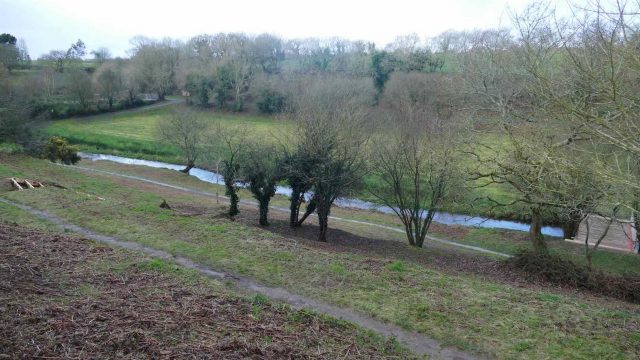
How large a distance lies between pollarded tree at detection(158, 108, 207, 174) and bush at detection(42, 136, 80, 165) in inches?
308

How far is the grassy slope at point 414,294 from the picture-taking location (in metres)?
7.91

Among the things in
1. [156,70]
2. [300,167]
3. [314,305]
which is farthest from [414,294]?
[156,70]

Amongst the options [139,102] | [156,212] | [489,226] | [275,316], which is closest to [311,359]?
[275,316]

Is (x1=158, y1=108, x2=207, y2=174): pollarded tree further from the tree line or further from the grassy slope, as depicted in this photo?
the grassy slope

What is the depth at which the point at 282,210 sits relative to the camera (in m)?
28.4

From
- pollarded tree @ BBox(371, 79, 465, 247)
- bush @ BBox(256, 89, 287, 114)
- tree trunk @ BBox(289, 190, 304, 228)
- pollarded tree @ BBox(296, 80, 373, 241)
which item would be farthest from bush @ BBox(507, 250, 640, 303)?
bush @ BBox(256, 89, 287, 114)

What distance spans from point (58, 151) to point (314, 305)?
1392 inches

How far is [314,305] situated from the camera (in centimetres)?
888

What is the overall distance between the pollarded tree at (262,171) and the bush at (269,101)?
144 feet

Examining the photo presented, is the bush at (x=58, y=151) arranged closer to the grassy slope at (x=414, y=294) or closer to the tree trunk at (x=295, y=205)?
Answer: the tree trunk at (x=295, y=205)

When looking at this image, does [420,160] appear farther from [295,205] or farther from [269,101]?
[269,101]

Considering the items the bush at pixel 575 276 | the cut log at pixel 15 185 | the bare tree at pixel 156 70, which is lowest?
the bush at pixel 575 276

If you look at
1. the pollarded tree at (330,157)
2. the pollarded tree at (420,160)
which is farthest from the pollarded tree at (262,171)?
the pollarded tree at (420,160)

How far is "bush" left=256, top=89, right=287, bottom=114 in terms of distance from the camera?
63906 millimetres
